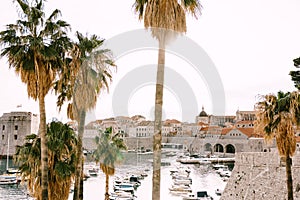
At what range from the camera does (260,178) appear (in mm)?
21234

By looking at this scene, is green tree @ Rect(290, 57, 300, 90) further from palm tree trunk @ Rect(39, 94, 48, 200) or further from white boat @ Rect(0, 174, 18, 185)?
white boat @ Rect(0, 174, 18, 185)

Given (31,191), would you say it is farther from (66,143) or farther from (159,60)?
(159,60)

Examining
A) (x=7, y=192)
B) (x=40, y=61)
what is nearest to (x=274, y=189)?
(x=40, y=61)

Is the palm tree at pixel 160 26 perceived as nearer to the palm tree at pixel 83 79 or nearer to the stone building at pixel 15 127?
the palm tree at pixel 83 79

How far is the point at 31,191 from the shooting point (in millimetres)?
12539

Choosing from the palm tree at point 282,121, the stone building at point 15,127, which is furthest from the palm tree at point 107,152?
the stone building at point 15,127

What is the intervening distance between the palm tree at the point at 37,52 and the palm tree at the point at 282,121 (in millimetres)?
9147

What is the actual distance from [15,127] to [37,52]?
252 ft

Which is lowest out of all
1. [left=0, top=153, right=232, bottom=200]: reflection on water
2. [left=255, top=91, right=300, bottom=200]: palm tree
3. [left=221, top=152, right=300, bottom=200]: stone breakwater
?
[left=0, top=153, right=232, bottom=200]: reflection on water

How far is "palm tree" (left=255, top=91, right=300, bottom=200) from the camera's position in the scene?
47.1 ft

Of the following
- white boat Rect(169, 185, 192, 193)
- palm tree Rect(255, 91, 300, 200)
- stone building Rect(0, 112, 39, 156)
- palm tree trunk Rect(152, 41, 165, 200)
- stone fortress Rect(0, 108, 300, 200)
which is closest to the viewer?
palm tree trunk Rect(152, 41, 165, 200)

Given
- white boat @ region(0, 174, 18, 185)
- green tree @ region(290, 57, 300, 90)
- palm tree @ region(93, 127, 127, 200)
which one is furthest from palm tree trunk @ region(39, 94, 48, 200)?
white boat @ region(0, 174, 18, 185)

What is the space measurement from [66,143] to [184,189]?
3449 cm

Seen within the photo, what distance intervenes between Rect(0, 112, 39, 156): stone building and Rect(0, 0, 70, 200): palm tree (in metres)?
72.9
